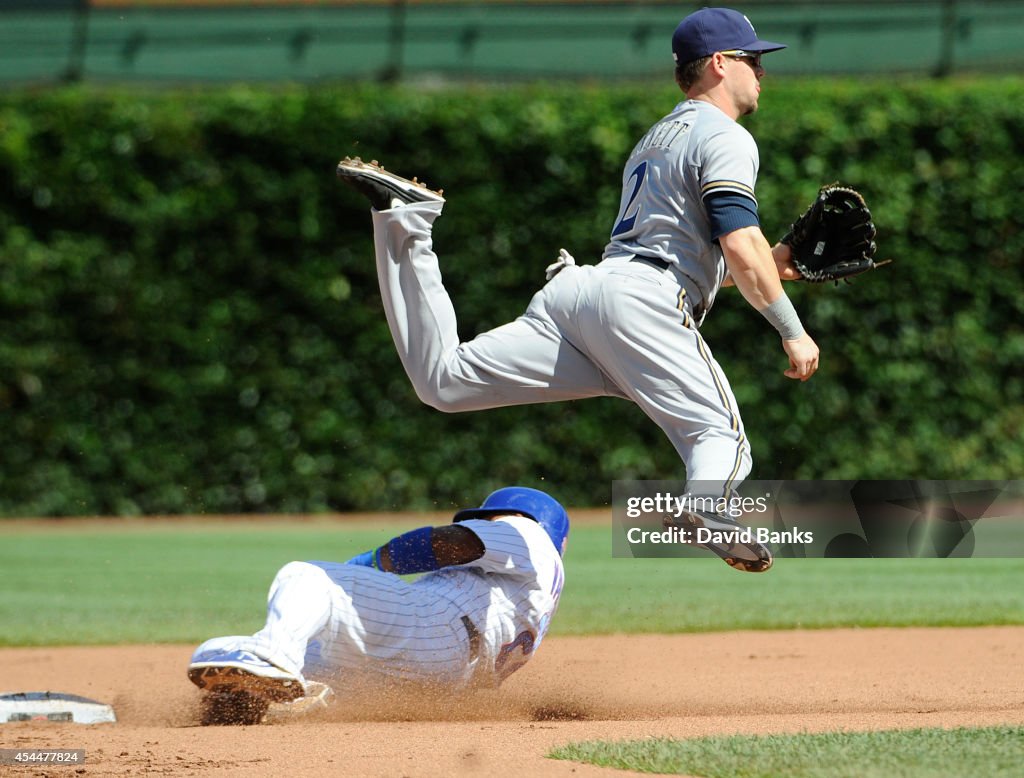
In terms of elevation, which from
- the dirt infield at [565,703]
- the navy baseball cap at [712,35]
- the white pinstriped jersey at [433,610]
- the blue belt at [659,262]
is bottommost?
the dirt infield at [565,703]

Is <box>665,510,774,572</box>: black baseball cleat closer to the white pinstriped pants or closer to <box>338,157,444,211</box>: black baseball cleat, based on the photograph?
the white pinstriped pants

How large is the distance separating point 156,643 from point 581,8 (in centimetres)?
1148

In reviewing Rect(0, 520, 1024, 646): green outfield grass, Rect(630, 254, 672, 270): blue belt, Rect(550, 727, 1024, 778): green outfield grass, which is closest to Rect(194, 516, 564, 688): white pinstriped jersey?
Rect(550, 727, 1024, 778): green outfield grass

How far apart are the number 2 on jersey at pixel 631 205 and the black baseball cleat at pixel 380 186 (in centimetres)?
66

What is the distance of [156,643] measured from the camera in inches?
263

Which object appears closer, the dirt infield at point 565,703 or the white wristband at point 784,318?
the dirt infield at point 565,703

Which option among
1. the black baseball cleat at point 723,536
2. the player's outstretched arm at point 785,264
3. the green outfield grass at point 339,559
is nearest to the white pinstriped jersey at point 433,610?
the black baseball cleat at point 723,536

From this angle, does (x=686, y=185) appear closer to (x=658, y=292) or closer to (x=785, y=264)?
(x=658, y=292)

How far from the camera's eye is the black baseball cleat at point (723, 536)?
4.10m

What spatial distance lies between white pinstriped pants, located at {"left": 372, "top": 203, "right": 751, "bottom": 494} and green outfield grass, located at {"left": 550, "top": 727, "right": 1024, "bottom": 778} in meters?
0.97

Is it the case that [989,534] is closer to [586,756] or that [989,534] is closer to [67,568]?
[67,568]

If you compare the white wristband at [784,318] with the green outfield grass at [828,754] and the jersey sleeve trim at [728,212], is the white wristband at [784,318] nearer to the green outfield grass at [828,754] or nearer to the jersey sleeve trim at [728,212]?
the jersey sleeve trim at [728,212]

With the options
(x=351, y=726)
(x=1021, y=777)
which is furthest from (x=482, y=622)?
(x=1021, y=777)

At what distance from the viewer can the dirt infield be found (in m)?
3.54
